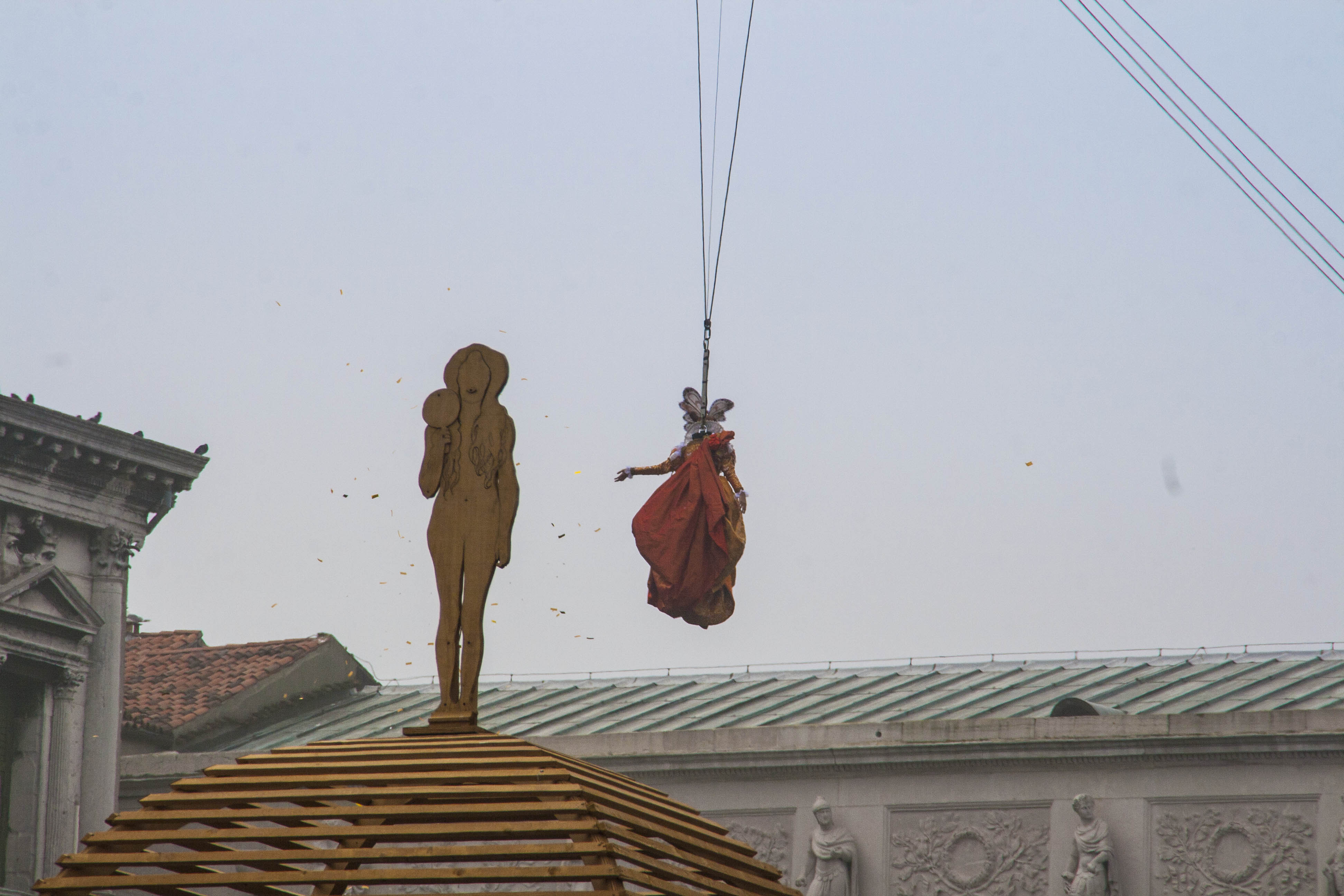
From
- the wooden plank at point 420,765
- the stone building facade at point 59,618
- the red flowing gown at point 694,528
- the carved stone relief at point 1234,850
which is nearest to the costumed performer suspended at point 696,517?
the red flowing gown at point 694,528

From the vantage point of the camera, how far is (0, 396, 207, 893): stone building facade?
2277 cm

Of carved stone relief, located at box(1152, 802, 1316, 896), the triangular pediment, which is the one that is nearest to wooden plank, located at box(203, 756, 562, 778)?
carved stone relief, located at box(1152, 802, 1316, 896)

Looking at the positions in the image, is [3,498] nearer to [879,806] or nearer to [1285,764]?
[879,806]

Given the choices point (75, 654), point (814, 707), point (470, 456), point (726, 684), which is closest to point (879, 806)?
point (814, 707)

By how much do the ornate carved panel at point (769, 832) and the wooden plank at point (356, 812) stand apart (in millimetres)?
13081

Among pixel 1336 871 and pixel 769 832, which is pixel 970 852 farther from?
pixel 1336 871

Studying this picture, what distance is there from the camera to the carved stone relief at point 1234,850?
16.9 m

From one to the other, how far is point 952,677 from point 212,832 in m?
16.9

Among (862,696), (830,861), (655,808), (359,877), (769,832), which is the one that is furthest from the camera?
(862,696)

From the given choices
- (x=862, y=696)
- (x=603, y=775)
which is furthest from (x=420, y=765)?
(x=862, y=696)

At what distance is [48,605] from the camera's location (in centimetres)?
2339

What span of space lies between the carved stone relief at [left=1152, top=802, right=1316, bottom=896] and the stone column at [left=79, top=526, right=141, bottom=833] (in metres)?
12.8

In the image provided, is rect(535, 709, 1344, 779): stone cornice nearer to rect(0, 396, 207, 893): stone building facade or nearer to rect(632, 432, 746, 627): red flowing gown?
rect(632, 432, 746, 627): red flowing gown

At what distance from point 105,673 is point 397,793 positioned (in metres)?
19.5
